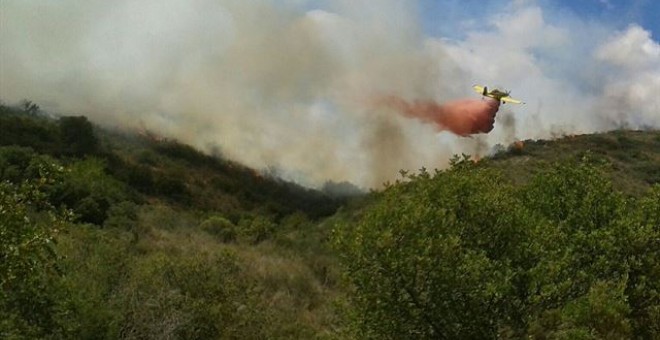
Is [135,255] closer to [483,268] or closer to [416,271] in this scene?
[416,271]

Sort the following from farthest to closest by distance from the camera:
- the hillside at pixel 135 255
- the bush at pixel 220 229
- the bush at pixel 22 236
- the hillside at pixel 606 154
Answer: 1. the hillside at pixel 606 154
2. the bush at pixel 220 229
3. the hillside at pixel 135 255
4. the bush at pixel 22 236

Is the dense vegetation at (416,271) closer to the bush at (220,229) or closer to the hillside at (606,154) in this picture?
the bush at (220,229)

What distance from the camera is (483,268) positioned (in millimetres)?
20797

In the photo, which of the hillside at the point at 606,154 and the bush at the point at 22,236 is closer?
the bush at the point at 22,236

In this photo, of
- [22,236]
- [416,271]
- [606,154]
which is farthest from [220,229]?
[606,154]

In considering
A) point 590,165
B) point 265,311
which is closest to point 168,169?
point 265,311

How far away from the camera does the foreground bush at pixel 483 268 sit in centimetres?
2145

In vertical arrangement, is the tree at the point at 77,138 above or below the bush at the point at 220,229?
above

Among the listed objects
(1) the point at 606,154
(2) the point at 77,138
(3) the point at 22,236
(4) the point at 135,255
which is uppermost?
(1) the point at 606,154

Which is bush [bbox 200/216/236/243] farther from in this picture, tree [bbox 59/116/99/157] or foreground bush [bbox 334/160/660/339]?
foreground bush [bbox 334/160/660/339]

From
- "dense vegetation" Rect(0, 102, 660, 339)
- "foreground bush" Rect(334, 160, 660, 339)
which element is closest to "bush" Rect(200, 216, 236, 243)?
"dense vegetation" Rect(0, 102, 660, 339)

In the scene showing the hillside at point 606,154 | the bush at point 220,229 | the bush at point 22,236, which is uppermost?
the hillside at point 606,154

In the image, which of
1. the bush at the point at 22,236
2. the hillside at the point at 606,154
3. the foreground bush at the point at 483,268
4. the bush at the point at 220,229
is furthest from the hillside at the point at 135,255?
the hillside at the point at 606,154

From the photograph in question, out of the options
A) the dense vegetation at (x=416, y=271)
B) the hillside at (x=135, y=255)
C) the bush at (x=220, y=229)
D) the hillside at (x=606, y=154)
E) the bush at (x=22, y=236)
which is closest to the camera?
the bush at (x=22, y=236)
